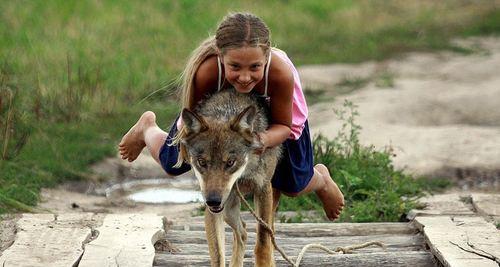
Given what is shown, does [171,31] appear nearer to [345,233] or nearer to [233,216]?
[345,233]

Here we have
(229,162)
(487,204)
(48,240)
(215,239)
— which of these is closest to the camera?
(229,162)

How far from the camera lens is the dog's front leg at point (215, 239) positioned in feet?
19.3

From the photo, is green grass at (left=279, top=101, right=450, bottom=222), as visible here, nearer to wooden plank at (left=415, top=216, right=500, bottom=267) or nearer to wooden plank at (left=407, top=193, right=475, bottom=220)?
wooden plank at (left=407, top=193, right=475, bottom=220)

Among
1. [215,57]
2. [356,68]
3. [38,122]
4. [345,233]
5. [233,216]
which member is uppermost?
[215,57]

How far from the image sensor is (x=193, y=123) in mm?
5609

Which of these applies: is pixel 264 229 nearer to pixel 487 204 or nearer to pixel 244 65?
pixel 244 65

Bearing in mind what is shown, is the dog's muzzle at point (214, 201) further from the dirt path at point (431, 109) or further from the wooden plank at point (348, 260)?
the dirt path at point (431, 109)

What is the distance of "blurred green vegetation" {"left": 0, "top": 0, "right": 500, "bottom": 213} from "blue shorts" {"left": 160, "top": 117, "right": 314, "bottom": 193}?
659mm

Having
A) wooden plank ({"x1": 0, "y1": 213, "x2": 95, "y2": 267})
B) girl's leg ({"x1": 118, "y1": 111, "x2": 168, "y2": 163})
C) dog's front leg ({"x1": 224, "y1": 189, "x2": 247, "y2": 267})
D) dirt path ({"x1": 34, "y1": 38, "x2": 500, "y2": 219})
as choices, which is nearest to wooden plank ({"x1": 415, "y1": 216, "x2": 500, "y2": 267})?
dog's front leg ({"x1": 224, "y1": 189, "x2": 247, "y2": 267})

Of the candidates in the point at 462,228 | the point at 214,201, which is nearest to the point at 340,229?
the point at 462,228

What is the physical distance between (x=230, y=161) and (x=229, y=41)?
61 cm

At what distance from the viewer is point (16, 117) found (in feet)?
32.5

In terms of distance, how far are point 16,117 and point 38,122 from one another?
31.8 inches

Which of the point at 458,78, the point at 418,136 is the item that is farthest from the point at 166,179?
the point at 458,78
